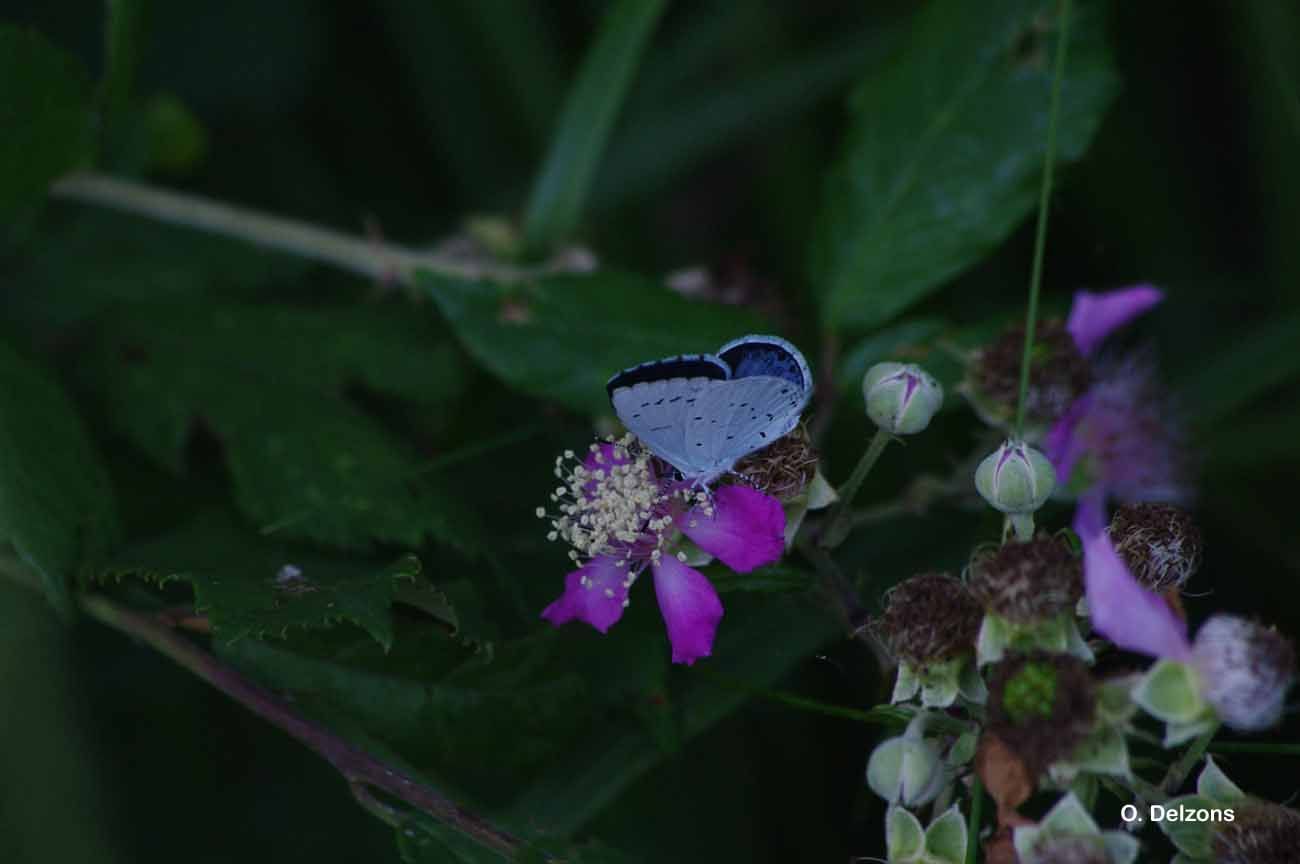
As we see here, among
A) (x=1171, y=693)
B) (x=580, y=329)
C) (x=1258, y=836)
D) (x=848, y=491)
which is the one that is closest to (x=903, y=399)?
(x=848, y=491)

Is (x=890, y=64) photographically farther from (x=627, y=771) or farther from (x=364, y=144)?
(x=364, y=144)

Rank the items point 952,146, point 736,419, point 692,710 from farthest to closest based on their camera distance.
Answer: point 952,146, point 692,710, point 736,419

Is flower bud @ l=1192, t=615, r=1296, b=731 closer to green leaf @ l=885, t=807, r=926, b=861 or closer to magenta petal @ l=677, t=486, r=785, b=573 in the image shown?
green leaf @ l=885, t=807, r=926, b=861

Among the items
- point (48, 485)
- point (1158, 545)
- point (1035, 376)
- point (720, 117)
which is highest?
point (720, 117)

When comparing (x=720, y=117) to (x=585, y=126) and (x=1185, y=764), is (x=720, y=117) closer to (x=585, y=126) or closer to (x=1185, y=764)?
(x=585, y=126)

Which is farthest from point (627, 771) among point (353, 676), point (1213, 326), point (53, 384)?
point (1213, 326)
